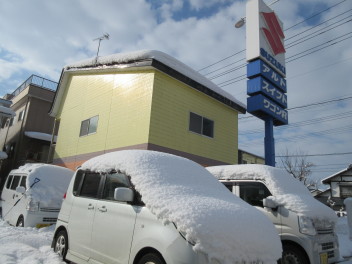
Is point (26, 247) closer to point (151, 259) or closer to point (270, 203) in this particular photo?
point (151, 259)

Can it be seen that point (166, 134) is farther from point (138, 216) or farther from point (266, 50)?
point (138, 216)

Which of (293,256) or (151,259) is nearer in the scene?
(151,259)

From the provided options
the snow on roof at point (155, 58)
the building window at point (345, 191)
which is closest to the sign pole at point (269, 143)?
the snow on roof at point (155, 58)

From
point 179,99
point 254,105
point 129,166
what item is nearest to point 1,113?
point 179,99

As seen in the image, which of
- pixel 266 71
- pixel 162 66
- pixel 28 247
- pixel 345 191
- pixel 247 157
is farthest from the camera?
pixel 345 191

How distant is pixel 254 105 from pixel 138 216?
9.77m

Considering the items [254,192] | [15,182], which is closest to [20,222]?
[15,182]

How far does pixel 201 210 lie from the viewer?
344 centimetres

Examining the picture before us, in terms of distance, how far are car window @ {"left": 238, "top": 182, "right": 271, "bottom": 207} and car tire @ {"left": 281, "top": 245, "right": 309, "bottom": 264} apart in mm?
1049

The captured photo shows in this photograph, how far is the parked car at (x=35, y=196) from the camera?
839 cm

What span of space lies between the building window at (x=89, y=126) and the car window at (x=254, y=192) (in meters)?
9.57

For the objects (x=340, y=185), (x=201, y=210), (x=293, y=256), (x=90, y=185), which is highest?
(x=340, y=185)

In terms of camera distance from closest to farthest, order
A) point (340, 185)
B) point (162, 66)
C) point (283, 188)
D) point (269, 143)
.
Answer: point (283, 188), point (162, 66), point (269, 143), point (340, 185)

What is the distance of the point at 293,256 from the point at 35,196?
7.09 meters
